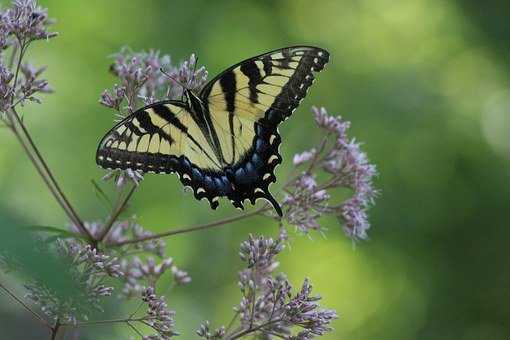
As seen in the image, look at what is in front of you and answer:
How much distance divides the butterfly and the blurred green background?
298 cm

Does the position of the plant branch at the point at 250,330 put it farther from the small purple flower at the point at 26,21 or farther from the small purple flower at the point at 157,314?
the small purple flower at the point at 26,21

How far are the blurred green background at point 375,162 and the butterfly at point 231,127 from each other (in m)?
2.98

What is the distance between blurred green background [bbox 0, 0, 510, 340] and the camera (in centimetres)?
552

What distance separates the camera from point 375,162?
18.2 ft

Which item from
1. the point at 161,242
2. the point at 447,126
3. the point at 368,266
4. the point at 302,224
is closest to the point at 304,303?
the point at 302,224

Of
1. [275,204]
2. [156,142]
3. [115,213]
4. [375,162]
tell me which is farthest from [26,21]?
[375,162]

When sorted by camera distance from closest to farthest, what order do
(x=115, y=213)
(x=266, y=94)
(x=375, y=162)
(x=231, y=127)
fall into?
(x=115, y=213) → (x=266, y=94) → (x=231, y=127) → (x=375, y=162)

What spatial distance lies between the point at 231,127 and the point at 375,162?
3353mm

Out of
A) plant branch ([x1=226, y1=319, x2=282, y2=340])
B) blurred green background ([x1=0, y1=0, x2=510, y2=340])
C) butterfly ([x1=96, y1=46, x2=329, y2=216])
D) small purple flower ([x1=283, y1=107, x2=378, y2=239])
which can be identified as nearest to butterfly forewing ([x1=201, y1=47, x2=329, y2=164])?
butterfly ([x1=96, y1=46, x2=329, y2=216])

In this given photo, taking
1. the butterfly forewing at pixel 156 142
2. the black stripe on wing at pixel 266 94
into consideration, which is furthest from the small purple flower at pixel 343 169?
the butterfly forewing at pixel 156 142

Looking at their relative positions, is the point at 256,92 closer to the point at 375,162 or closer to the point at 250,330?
the point at 250,330

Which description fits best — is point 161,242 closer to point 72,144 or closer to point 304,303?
point 304,303

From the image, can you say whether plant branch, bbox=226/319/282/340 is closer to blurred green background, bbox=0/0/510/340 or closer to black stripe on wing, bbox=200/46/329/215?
black stripe on wing, bbox=200/46/329/215

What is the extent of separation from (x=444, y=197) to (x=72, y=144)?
298 cm
